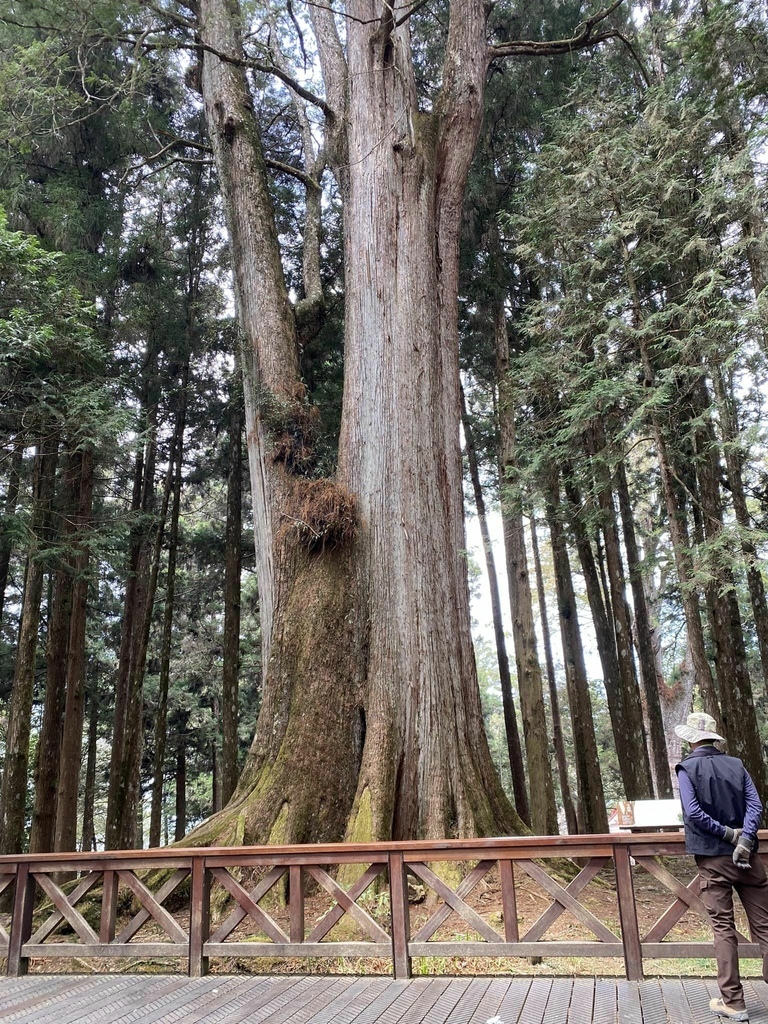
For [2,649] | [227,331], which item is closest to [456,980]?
[227,331]

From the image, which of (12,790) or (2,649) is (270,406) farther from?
(2,649)

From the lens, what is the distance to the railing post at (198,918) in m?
4.15

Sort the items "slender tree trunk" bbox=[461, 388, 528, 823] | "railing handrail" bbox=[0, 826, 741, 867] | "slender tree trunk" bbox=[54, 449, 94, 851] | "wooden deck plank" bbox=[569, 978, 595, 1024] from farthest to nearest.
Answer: "slender tree trunk" bbox=[461, 388, 528, 823], "slender tree trunk" bbox=[54, 449, 94, 851], "railing handrail" bbox=[0, 826, 741, 867], "wooden deck plank" bbox=[569, 978, 595, 1024]

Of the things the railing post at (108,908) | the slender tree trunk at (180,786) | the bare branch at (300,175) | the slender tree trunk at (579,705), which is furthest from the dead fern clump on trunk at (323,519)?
the slender tree trunk at (180,786)

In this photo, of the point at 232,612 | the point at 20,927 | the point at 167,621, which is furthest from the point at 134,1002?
the point at 167,621

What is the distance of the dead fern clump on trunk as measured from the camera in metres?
6.55

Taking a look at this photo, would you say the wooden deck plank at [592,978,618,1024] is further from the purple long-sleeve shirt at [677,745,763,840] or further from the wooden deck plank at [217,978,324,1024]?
the wooden deck plank at [217,978,324,1024]

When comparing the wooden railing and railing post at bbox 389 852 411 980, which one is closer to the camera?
the wooden railing

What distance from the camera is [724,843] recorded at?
3.34 metres

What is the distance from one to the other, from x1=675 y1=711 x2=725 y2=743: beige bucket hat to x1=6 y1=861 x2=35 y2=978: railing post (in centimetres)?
422

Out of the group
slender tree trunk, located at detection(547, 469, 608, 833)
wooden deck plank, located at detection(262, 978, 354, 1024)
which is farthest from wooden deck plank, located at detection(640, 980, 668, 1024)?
slender tree trunk, located at detection(547, 469, 608, 833)

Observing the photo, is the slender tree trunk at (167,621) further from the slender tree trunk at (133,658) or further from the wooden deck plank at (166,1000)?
the wooden deck plank at (166,1000)

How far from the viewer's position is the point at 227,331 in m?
11.5

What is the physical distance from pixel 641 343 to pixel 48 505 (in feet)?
28.7
